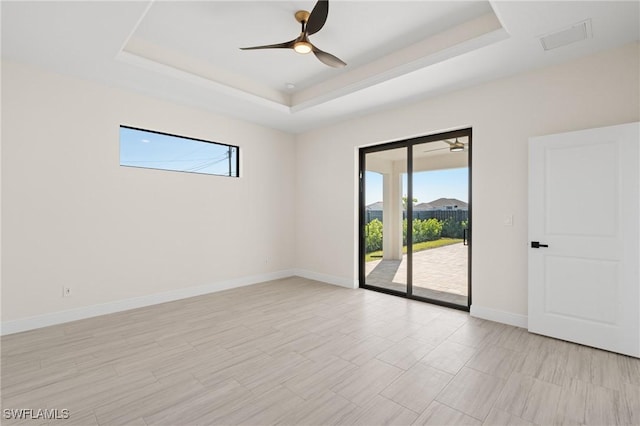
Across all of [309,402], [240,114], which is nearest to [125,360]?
[309,402]

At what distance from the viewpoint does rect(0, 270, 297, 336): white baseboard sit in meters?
3.27

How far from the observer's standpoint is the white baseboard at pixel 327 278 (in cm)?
520

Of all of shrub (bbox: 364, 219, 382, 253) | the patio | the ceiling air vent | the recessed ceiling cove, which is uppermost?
the recessed ceiling cove

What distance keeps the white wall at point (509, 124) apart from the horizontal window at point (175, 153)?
234cm

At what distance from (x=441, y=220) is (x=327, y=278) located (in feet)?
7.61

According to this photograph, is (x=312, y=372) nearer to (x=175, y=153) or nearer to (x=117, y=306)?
(x=117, y=306)

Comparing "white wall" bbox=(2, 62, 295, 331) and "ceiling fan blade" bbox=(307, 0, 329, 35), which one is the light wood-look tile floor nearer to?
"white wall" bbox=(2, 62, 295, 331)

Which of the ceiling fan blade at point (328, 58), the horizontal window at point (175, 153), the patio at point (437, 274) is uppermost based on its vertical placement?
the ceiling fan blade at point (328, 58)

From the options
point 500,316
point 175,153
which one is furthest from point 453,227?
point 175,153

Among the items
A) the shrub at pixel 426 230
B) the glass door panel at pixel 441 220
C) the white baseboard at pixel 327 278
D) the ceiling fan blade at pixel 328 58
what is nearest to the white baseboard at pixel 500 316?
the glass door panel at pixel 441 220

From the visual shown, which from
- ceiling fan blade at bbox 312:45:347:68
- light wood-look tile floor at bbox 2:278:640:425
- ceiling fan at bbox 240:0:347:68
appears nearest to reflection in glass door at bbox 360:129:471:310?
light wood-look tile floor at bbox 2:278:640:425

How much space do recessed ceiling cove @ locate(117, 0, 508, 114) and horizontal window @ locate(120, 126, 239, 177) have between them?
1.14 metres

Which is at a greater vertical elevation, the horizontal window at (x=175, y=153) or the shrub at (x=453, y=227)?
→ the horizontal window at (x=175, y=153)

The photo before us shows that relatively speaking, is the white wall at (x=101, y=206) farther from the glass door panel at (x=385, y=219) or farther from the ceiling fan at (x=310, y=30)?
the ceiling fan at (x=310, y=30)
